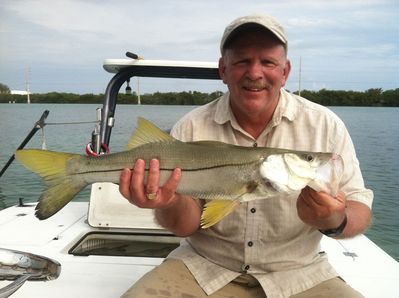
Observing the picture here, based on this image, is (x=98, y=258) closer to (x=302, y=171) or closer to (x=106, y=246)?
(x=106, y=246)

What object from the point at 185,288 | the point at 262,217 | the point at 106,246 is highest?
the point at 262,217

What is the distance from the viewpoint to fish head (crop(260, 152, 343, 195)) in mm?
2490

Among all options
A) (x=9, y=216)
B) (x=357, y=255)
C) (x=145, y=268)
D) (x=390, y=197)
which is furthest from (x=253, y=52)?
(x=390, y=197)

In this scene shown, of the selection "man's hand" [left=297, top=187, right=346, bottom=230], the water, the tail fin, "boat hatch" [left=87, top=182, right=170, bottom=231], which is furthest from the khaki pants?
the water

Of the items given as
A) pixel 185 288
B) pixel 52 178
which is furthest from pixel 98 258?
pixel 52 178

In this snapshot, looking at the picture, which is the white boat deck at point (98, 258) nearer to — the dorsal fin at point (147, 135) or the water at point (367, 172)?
the dorsal fin at point (147, 135)

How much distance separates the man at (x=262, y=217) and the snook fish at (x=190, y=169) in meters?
0.31

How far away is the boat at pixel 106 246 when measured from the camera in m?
3.27

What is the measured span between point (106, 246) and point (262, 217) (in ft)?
7.76

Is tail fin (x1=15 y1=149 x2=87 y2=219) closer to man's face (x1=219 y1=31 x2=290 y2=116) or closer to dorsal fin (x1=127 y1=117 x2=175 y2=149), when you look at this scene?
dorsal fin (x1=127 y1=117 x2=175 y2=149)

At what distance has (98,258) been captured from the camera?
13.0ft

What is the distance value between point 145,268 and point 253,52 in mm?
2075

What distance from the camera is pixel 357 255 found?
429 cm

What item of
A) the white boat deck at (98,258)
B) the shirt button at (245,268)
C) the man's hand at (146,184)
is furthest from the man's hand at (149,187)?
the white boat deck at (98,258)
